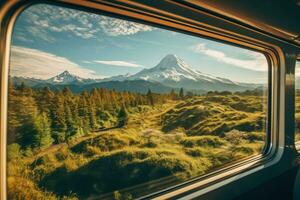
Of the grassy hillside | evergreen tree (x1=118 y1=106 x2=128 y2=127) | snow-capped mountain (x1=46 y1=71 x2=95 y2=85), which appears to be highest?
snow-capped mountain (x1=46 y1=71 x2=95 y2=85)

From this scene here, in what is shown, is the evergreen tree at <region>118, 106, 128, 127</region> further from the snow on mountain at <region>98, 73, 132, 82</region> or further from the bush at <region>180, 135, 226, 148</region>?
the bush at <region>180, 135, 226, 148</region>

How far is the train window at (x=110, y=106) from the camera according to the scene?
139 centimetres

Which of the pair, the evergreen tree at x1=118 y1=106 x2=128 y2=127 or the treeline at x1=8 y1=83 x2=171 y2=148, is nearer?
the treeline at x1=8 y1=83 x2=171 y2=148

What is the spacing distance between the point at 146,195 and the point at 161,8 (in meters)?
1.08

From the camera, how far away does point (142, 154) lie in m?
1.94

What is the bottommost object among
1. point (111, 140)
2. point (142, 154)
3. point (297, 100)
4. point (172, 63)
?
point (142, 154)

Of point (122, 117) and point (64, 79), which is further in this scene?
point (122, 117)

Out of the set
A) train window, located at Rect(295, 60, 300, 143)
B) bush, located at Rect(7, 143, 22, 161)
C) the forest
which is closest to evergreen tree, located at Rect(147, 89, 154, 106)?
the forest

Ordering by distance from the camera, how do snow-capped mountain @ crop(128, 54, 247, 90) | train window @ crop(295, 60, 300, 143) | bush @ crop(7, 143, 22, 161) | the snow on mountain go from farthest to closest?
train window @ crop(295, 60, 300, 143) → snow-capped mountain @ crop(128, 54, 247, 90) → the snow on mountain → bush @ crop(7, 143, 22, 161)

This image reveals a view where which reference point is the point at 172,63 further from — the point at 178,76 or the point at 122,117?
the point at 122,117

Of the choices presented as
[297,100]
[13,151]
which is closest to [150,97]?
[13,151]

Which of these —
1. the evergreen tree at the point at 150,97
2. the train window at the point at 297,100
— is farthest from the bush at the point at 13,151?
the train window at the point at 297,100

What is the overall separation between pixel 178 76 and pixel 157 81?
225 millimetres

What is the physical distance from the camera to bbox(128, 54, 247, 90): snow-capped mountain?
6.43ft
